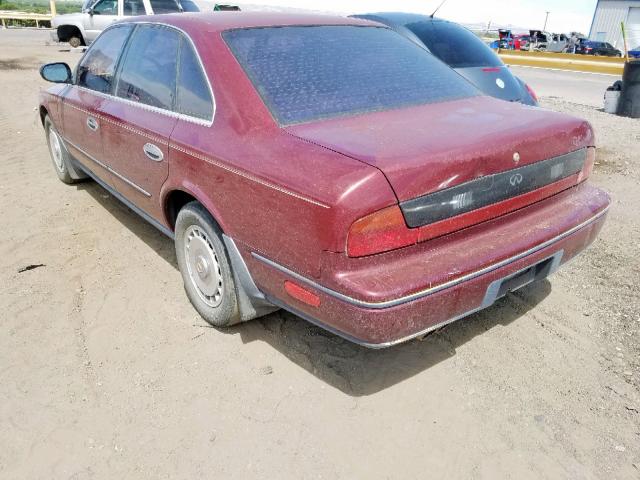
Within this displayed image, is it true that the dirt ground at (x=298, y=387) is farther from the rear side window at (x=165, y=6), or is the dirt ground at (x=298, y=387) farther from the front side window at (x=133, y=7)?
the front side window at (x=133, y=7)

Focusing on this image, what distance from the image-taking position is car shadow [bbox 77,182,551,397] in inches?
103

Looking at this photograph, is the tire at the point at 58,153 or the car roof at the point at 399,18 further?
the car roof at the point at 399,18

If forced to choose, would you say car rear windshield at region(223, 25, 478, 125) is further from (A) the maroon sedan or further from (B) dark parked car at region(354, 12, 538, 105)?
(B) dark parked car at region(354, 12, 538, 105)

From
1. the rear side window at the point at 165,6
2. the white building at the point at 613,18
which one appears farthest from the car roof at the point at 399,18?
the white building at the point at 613,18

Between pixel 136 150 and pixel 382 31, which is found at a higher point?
pixel 382 31

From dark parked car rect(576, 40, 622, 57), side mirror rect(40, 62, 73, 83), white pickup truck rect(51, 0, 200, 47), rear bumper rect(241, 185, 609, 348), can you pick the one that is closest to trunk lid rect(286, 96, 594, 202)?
rear bumper rect(241, 185, 609, 348)

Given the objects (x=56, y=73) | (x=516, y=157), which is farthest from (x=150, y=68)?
(x=516, y=157)

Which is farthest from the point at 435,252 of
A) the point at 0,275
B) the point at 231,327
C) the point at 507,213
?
the point at 0,275

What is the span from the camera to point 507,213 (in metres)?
2.37

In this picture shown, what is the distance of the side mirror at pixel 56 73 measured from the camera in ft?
14.5

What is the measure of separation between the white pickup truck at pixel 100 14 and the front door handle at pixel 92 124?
417 inches

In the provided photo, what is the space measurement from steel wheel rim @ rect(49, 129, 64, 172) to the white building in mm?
41042

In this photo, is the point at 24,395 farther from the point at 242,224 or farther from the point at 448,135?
the point at 448,135

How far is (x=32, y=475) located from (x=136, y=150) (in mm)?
1886
